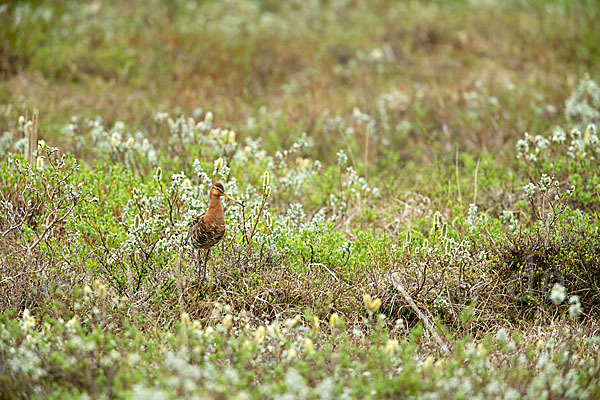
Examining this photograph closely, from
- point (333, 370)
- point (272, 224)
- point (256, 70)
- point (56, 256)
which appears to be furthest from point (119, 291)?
point (256, 70)

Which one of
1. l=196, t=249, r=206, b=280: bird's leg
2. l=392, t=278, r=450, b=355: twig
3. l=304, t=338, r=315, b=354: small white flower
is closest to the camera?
l=304, t=338, r=315, b=354: small white flower

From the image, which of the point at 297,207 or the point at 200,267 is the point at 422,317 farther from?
the point at 200,267

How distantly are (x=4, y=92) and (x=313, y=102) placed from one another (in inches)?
147

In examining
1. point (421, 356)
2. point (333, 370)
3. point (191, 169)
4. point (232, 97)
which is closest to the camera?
point (333, 370)

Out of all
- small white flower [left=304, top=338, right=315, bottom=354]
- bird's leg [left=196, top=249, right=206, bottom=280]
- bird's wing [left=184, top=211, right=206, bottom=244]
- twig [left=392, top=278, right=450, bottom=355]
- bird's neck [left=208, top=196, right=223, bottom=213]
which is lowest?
twig [left=392, top=278, right=450, bottom=355]

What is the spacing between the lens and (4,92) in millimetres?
6875

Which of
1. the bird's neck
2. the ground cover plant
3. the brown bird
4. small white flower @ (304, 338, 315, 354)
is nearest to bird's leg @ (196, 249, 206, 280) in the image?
the ground cover plant

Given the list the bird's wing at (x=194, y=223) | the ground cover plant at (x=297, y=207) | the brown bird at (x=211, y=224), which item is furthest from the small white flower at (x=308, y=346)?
the bird's wing at (x=194, y=223)

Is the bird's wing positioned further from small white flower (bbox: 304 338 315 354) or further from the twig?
the twig

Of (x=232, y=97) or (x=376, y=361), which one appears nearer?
(x=376, y=361)

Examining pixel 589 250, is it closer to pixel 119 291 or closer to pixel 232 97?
pixel 119 291

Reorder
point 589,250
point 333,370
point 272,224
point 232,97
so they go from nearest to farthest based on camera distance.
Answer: point 333,370 → point 589,250 → point 272,224 → point 232,97

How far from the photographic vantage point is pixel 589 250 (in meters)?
3.90

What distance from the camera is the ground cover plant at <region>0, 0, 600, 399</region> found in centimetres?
292
